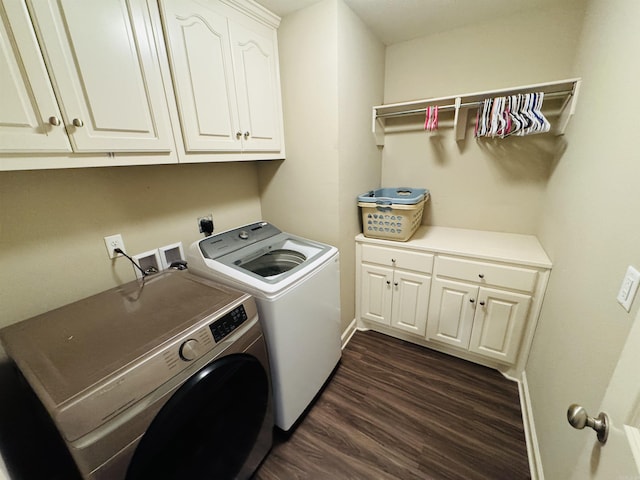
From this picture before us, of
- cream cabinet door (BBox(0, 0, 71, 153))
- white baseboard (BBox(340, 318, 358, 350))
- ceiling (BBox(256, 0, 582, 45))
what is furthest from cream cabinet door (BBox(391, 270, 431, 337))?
cream cabinet door (BBox(0, 0, 71, 153))

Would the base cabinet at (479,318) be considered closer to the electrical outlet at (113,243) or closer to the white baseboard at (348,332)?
the white baseboard at (348,332)

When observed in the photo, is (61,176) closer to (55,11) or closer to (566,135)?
(55,11)

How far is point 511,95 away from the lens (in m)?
1.51

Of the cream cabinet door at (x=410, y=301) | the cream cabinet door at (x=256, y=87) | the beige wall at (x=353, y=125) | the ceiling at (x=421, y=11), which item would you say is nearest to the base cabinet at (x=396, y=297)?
the cream cabinet door at (x=410, y=301)

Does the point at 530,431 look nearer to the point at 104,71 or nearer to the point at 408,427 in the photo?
the point at 408,427

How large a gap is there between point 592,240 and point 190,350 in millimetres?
1435

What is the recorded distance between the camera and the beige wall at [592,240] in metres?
0.75

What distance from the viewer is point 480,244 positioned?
5.55 ft

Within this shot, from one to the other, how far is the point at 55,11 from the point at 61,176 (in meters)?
0.56

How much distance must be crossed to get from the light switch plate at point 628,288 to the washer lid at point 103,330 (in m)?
1.16

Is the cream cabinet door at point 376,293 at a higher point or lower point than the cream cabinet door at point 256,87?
lower

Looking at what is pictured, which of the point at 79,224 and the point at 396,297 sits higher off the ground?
the point at 79,224

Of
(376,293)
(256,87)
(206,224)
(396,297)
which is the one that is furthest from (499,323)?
(256,87)

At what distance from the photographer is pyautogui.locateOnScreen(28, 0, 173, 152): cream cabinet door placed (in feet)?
2.60
